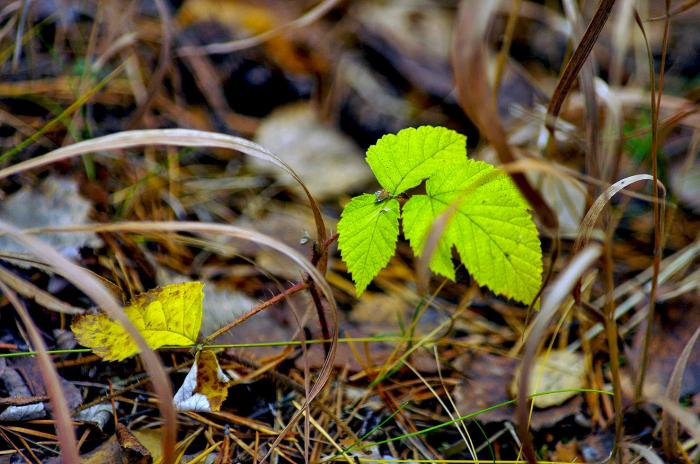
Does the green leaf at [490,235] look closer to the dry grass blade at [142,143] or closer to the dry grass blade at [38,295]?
the dry grass blade at [142,143]

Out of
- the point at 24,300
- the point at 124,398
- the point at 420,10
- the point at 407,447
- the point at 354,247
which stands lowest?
the point at 407,447

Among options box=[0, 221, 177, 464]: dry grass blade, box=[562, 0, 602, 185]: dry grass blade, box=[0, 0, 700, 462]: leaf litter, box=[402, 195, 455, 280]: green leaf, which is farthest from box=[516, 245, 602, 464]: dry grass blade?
box=[0, 221, 177, 464]: dry grass blade

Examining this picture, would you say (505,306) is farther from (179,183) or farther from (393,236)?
(179,183)

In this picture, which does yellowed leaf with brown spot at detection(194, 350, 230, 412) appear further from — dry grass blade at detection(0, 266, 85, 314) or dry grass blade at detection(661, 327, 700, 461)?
dry grass blade at detection(661, 327, 700, 461)

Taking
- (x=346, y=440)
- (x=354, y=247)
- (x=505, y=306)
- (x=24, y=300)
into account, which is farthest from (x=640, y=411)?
(x=24, y=300)

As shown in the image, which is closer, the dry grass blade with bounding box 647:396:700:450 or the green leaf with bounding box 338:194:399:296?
the dry grass blade with bounding box 647:396:700:450

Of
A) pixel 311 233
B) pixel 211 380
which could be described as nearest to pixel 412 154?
pixel 211 380

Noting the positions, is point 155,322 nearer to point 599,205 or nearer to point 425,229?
point 425,229
